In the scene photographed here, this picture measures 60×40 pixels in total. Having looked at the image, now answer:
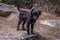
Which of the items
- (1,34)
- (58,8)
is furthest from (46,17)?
(1,34)

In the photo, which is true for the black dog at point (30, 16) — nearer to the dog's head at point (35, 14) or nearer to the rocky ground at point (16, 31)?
the dog's head at point (35, 14)

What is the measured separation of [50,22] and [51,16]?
144 centimetres

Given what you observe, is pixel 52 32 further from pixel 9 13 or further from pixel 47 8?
pixel 47 8

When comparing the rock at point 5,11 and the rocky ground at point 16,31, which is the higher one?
the rock at point 5,11

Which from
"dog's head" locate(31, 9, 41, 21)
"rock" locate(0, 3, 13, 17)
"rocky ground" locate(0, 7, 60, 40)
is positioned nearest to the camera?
"dog's head" locate(31, 9, 41, 21)

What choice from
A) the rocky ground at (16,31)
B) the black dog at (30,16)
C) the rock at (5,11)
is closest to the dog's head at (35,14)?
the black dog at (30,16)

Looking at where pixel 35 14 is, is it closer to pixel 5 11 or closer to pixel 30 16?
pixel 30 16

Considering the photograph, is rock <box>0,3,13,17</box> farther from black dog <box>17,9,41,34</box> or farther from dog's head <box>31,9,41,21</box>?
dog's head <box>31,9,41,21</box>

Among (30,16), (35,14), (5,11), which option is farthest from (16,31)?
(5,11)

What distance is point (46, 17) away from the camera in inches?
321

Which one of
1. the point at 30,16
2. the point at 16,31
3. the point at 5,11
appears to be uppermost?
the point at 30,16

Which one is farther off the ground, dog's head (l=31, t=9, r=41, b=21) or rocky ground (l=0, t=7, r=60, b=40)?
dog's head (l=31, t=9, r=41, b=21)

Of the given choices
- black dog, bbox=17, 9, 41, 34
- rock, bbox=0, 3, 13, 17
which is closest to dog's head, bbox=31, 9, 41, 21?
black dog, bbox=17, 9, 41, 34

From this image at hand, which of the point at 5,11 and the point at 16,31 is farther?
the point at 5,11
